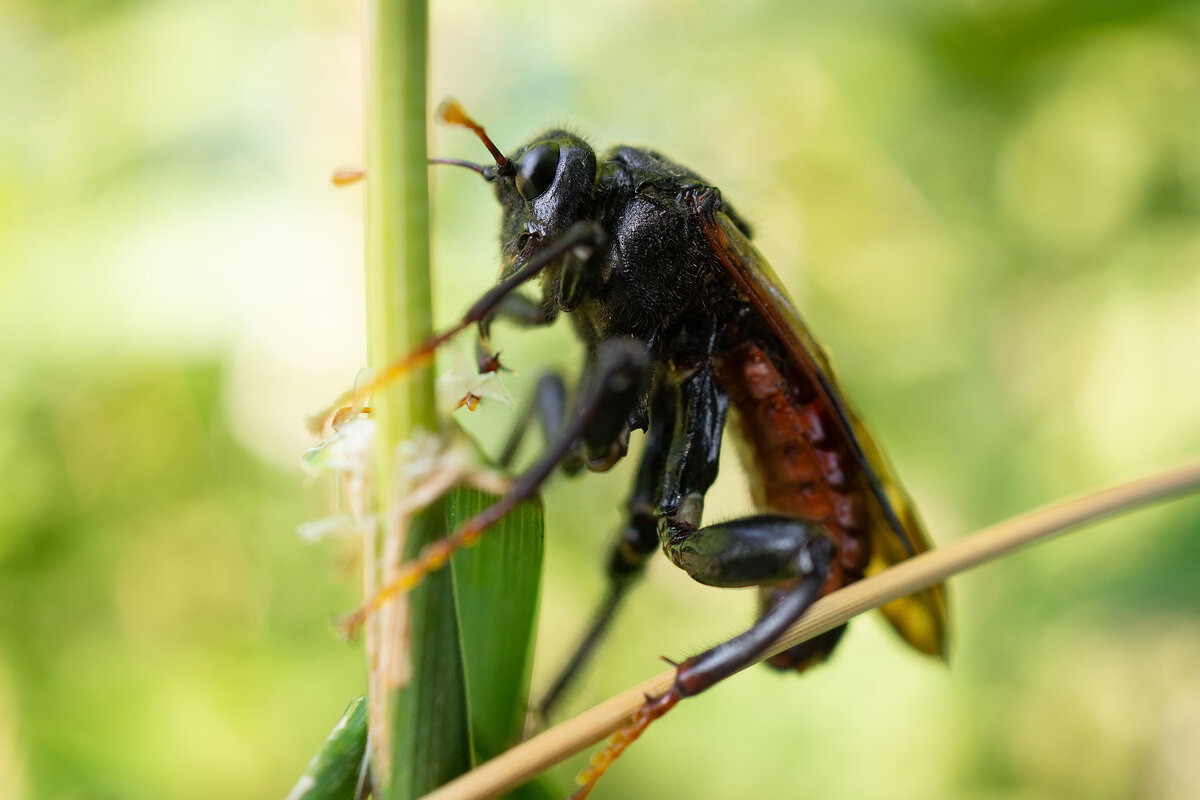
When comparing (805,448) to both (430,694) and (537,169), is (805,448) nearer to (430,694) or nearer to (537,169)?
(537,169)

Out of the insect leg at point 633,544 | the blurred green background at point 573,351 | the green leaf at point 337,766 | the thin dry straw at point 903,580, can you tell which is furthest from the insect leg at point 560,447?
the blurred green background at point 573,351

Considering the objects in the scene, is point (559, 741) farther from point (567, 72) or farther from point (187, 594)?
point (567, 72)

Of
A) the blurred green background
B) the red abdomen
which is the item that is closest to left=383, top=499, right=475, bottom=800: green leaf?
the red abdomen

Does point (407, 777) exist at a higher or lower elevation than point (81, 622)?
lower

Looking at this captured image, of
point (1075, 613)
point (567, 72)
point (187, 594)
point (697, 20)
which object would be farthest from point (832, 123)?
point (187, 594)

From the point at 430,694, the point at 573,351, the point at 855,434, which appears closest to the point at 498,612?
the point at 430,694
